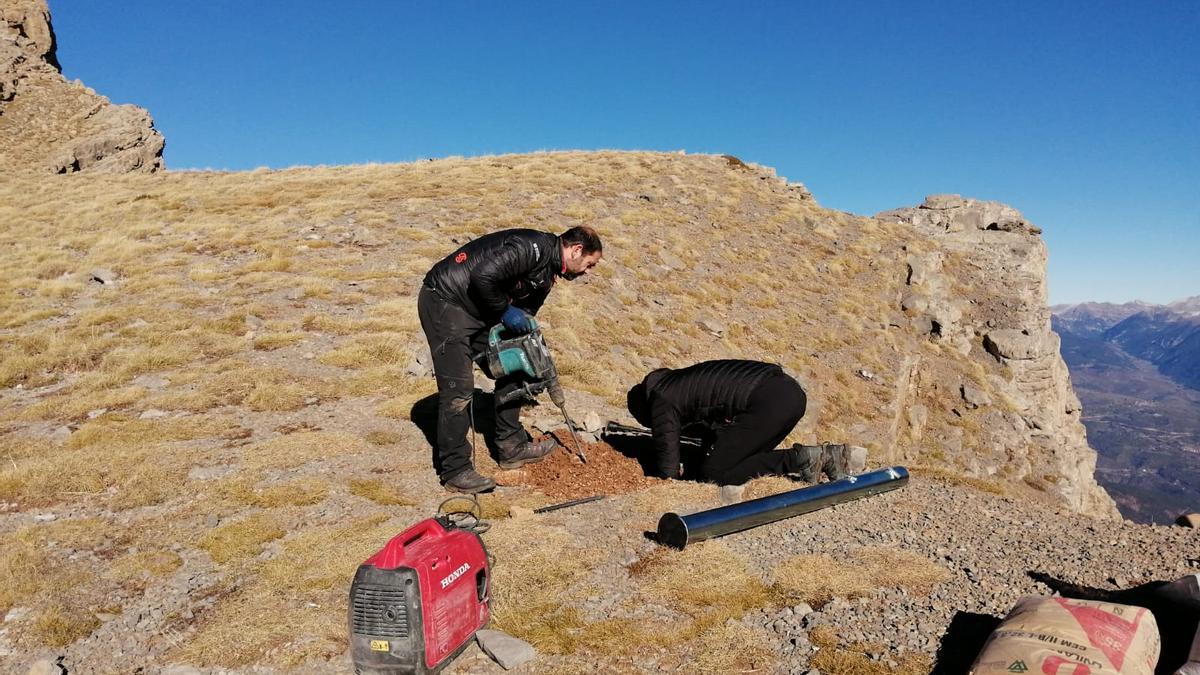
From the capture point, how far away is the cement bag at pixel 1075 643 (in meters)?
3.08

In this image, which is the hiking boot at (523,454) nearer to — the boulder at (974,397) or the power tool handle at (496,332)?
the power tool handle at (496,332)

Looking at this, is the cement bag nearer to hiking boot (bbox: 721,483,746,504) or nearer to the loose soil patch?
hiking boot (bbox: 721,483,746,504)

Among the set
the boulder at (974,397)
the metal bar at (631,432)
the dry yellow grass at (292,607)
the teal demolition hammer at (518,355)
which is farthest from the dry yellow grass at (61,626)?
the boulder at (974,397)

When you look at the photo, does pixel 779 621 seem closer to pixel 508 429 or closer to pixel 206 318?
pixel 508 429

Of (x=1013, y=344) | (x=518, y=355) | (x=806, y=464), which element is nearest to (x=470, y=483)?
(x=518, y=355)

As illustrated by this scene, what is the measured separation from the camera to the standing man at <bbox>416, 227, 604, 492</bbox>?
247 inches

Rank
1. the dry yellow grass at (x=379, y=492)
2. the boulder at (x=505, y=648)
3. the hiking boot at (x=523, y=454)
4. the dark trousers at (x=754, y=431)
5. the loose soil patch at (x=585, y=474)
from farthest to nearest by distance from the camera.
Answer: the hiking boot at (x=523, y=454) → the loose soil patch at (x=585, y=474) → the dark trousers at (x=754, y=431) → the dry yellow grass at (x=379, y=492) → the boulder at (x=505, y=648)

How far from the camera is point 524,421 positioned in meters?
9.03

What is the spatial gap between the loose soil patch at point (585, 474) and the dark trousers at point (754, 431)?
0.81 m

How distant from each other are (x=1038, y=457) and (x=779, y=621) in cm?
1762

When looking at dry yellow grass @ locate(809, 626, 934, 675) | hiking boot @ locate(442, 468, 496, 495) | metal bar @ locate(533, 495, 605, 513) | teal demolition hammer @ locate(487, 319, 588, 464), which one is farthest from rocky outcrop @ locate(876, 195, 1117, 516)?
dry yellow grass @ locate(809, 626, 934, 675)

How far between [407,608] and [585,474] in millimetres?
4097

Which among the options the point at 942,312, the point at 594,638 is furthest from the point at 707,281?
the point at 594,638

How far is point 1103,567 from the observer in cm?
500
